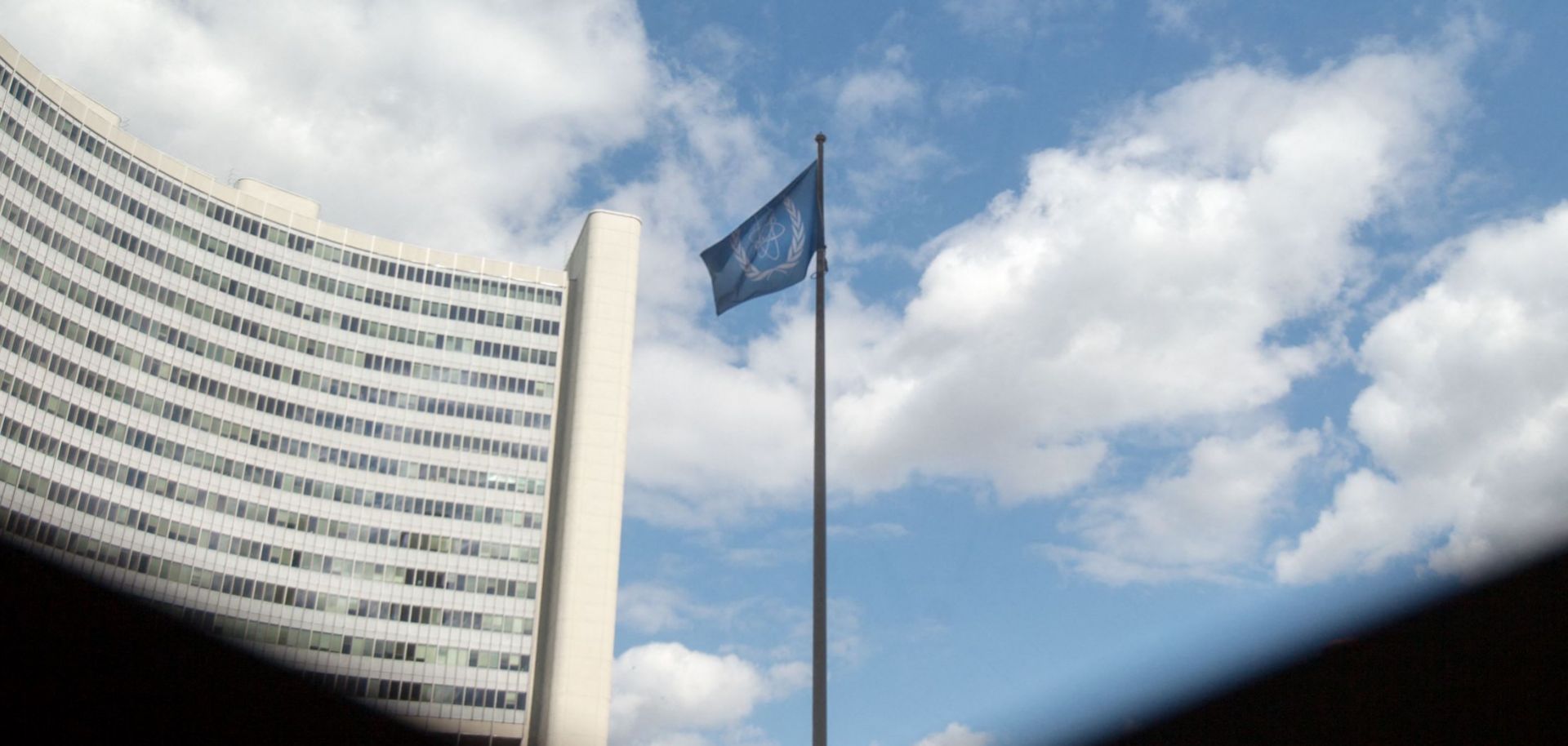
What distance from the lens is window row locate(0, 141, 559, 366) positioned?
12056 centimetres

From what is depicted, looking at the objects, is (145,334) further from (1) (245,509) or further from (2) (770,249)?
(2) (770,249)

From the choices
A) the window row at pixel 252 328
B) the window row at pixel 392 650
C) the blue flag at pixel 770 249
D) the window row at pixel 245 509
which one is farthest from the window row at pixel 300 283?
the blue flag at pixel 770 249

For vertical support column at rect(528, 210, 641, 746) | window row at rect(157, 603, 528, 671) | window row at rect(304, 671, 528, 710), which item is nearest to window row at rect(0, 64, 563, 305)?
vertical support column at rect(528, 210, 641, 746)

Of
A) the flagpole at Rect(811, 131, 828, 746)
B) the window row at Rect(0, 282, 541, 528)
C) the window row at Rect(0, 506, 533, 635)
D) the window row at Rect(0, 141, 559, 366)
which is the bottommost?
the flagpole at Rect(811, 131, 828, 746)

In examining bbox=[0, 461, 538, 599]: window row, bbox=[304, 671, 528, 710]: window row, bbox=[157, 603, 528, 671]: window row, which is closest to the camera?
bbox=[0, 461, 538, 599]: window row

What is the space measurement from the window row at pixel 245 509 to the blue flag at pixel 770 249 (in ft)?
358

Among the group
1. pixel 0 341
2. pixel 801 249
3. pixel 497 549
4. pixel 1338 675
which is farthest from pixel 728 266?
pixel 497 549

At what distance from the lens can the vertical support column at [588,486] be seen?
133 meters

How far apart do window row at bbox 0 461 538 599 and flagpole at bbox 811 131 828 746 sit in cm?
11155

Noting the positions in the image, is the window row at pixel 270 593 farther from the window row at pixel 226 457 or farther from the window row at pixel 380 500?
the window row at pixel 380 500

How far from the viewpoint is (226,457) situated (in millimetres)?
129125

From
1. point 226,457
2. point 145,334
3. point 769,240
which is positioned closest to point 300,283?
point 145,334

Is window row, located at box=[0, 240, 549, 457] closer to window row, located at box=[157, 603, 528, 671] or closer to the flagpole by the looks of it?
window row, located at box=[157, 603, 528, 671]

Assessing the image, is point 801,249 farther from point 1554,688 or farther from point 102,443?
point 102,443
